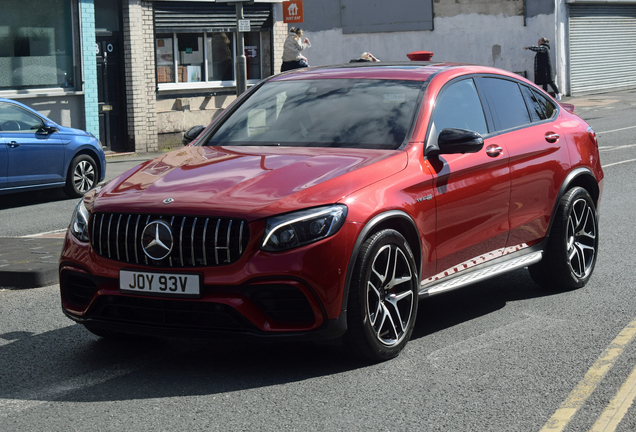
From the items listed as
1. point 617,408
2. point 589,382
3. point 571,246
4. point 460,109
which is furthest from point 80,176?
point 617,408

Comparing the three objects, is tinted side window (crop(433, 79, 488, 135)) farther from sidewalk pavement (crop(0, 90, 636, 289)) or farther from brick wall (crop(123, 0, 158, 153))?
brick wall (crop(123, 0, 158, 153))

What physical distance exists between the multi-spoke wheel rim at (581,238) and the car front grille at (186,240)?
3.19 m

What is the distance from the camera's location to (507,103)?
668 centimetres

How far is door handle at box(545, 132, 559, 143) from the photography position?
6.80 metres

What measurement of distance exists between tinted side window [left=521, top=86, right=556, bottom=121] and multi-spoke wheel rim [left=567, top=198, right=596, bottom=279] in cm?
70

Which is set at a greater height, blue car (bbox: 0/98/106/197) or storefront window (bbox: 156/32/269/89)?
storefront window (bbox: 156/32/269/89)

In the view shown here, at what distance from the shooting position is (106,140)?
2102 centimetres

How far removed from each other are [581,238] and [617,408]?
2938 mm

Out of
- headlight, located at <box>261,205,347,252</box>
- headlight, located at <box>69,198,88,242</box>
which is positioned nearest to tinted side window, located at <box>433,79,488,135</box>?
headlight, located at <box>261,205,347,252</box>

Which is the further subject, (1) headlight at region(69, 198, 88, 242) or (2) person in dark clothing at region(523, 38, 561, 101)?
(2) person in dark clothing at region(523, 38, 561, 101)

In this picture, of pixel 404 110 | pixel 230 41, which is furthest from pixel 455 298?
pixel 230 41

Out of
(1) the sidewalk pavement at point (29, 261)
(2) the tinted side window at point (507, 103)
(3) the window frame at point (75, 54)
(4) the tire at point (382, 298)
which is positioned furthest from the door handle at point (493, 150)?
(3) the window frame at point (75, 54)

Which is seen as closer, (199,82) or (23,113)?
(23,113)

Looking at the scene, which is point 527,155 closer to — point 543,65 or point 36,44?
point 36,44
